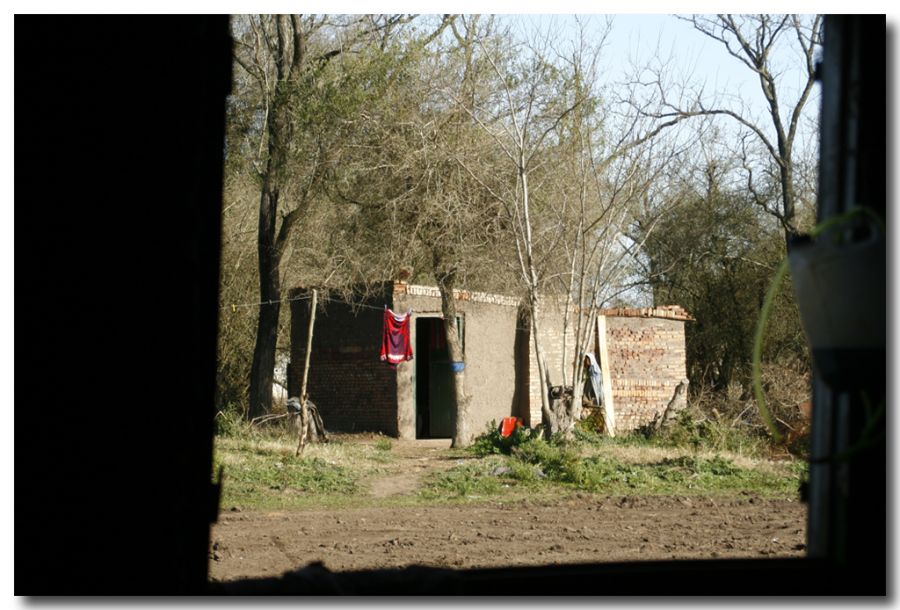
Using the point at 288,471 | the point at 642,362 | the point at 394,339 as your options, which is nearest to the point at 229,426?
the point at 394,339

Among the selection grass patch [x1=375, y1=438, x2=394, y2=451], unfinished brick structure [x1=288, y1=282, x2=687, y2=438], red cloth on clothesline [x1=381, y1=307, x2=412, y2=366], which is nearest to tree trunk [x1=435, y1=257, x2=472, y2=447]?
unfinished brick structure [x1=288, y1=282, x2=687, y2=438]

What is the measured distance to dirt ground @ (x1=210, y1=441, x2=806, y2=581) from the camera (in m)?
8.45

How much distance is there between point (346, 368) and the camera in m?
20.0

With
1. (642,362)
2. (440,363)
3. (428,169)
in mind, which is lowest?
(440,363)

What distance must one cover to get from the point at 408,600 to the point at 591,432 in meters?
13.9

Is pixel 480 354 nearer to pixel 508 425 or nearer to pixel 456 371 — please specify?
pixel 456 371

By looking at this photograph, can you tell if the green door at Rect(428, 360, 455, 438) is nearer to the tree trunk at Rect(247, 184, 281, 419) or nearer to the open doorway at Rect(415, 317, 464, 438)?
the open doorway at Rect(415, 317, 464, 438)

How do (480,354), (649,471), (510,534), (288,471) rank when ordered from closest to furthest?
(510,534), (288,471), (649,471), (480,354)

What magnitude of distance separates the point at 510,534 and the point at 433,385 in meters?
11.4

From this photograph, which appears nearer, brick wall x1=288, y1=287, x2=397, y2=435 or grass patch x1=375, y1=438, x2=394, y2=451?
grass patch x1=375, y1=438, x2=394, y2=451

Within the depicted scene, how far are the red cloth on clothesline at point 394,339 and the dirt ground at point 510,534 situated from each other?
664 cm

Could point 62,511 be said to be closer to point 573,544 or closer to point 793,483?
point 573,544

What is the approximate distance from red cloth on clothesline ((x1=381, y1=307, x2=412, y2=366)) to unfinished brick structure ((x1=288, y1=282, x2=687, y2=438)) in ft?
1.52

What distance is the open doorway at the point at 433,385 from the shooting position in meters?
20.9
